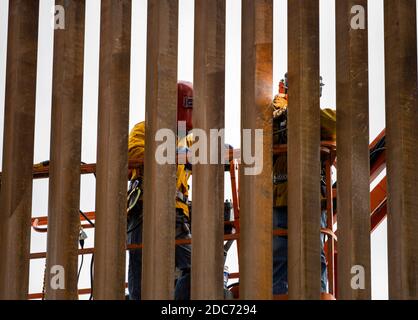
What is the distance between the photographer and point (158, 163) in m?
6.52

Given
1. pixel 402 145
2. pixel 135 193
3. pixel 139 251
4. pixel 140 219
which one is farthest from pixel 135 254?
pixel 402 145

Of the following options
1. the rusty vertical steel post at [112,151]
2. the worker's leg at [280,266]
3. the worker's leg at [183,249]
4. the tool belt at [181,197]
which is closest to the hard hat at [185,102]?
the tool belt at [181,197]

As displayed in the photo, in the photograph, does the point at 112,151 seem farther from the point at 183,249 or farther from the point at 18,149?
the point at 183,249

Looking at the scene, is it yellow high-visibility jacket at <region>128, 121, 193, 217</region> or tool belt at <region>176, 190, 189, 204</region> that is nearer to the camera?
yellow high-visibility jacket at <region>128, 121, 193, 217</region>

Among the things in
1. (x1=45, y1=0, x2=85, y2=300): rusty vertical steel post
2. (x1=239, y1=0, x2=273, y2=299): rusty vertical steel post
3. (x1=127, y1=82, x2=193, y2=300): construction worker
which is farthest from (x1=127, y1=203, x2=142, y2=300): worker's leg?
(x1=239, y1=0, x2=273, y2=299): rusty vertical steel post

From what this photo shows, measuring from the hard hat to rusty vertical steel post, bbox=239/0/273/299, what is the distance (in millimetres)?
1688

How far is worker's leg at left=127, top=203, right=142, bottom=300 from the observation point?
8051 millimetres

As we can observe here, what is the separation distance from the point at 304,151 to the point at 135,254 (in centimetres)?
208

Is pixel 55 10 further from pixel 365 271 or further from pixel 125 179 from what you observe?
pixel 365 271

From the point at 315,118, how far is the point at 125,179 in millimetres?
1055

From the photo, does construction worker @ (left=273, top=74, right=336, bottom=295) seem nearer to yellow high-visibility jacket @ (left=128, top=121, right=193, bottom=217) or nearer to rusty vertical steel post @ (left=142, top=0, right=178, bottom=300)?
yellow high-visibility jacket @ (left=128, top=121, right=193, bottom=217)

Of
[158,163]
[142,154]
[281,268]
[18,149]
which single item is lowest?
[281,268]

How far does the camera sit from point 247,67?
6621 mm

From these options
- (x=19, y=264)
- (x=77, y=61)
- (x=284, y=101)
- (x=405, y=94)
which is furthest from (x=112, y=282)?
(x=284, y=101)
